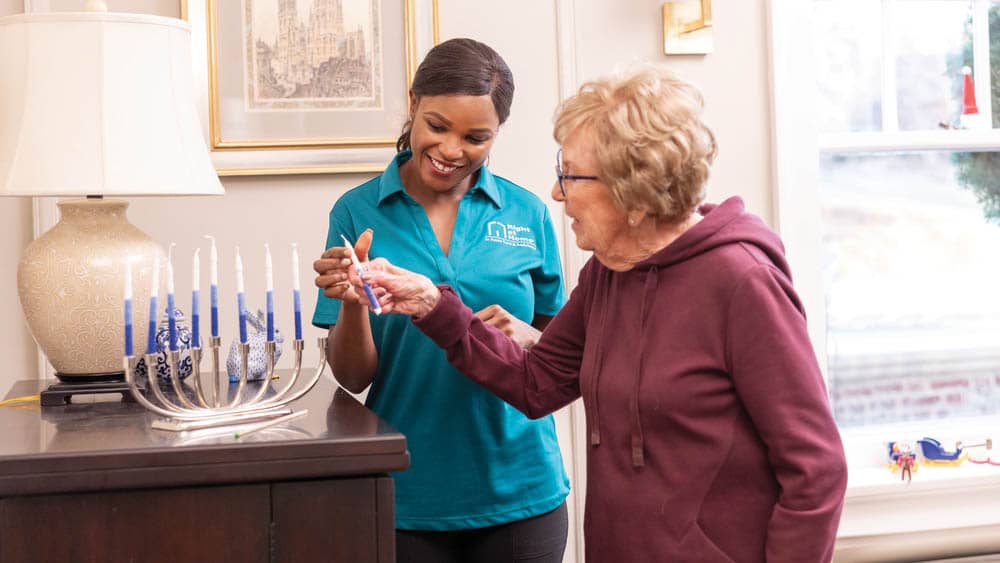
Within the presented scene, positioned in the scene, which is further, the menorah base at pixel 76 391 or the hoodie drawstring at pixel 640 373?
the menorah base at pixel 76 391

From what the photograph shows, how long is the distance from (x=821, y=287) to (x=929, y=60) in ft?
2.39

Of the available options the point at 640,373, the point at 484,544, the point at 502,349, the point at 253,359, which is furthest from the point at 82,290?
the point at 640,373

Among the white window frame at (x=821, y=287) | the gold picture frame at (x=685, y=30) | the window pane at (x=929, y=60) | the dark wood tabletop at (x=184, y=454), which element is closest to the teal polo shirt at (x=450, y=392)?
the dark wood tabletop at (x=184, y=454)

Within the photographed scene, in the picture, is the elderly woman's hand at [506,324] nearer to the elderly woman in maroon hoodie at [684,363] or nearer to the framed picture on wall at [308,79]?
the elderly woman in maroon hoodie at [684,363]

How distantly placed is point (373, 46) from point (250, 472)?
151 cm

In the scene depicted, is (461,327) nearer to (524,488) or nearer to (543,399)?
(543,399)

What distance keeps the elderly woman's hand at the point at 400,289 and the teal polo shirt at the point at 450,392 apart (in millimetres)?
192

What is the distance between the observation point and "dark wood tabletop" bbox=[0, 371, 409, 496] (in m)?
1.27

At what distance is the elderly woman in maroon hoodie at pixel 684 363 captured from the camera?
1432mm

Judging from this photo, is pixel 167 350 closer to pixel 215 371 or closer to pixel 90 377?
pixel 90 377

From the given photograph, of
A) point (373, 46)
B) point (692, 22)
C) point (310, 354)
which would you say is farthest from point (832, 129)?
point (310, 354)

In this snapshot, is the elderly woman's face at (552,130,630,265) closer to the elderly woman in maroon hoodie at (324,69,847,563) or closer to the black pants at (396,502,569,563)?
the elderly woman in maroon hoodie at (324,69,847,563)

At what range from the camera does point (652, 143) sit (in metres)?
1.50

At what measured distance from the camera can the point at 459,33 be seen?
268 centimetres
